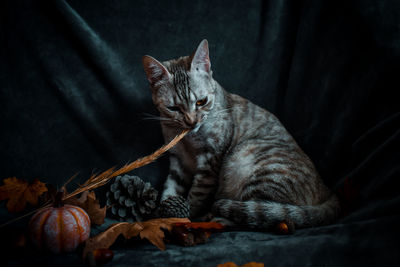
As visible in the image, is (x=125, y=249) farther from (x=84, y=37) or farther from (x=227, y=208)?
(x=84, y=37)

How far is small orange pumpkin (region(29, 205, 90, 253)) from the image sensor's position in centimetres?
113

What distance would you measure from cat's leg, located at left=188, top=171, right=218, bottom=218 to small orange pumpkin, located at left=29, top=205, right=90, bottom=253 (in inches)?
30.0

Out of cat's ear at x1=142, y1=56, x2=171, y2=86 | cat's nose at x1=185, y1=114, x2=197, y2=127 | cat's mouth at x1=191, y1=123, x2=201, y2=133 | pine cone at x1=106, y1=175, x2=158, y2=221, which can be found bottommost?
pine cone at x1=106, y1=175, x2=158, y2=221

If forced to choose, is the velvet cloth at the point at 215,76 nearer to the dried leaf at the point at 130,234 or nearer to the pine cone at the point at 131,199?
the dried leaf at the point at 130,234

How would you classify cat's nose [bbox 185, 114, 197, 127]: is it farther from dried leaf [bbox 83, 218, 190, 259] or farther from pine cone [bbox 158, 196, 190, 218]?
dried leaf [bbox 83, 218, 190, 259]

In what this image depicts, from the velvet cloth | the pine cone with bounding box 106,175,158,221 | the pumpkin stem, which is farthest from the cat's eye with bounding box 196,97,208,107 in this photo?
the pumpkin stem

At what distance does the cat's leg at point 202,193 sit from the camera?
1.80 m

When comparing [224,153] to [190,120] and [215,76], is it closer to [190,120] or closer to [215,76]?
[190,120]

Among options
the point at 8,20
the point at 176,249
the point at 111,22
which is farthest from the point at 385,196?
the point at 8,20

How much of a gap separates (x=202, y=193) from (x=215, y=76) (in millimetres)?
889

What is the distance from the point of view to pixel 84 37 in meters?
1.85

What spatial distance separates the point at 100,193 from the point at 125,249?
75cm

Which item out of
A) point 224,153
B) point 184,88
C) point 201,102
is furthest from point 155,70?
point 224,153

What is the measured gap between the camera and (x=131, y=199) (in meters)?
1.72
